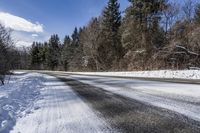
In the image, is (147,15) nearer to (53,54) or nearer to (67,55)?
(67,55)

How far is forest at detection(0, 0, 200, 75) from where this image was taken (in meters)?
28.9

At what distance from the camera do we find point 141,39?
38.8m

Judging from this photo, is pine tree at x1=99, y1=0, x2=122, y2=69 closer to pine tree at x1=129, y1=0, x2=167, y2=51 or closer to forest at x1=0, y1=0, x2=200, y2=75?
forest at x1=0, y1=0, x2=200, y2=75

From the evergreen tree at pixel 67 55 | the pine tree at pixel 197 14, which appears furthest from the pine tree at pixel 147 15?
the evergreen tree at pixel 67 55

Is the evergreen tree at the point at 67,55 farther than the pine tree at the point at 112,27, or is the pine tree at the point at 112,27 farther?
the evergreen tree at the point at 67,55

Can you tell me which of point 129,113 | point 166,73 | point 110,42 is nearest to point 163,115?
point 129,113

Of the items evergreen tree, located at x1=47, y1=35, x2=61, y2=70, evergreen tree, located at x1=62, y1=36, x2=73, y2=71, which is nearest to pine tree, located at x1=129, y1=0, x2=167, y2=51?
evergreen tree, located at x1=62, y1=36, x2=73, y2=71

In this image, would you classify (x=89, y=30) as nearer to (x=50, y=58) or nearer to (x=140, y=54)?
(x=140, y=54)

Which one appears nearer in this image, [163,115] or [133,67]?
[163,115]

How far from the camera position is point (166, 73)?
23.5 metres

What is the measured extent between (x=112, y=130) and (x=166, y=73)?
777 inches

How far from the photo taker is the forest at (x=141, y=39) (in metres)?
28.9

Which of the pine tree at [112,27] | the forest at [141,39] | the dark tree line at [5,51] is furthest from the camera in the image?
the pine tree at [112,27]

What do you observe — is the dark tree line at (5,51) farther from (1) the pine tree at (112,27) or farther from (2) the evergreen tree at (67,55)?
(2) the evergreen tree at (67,55)
